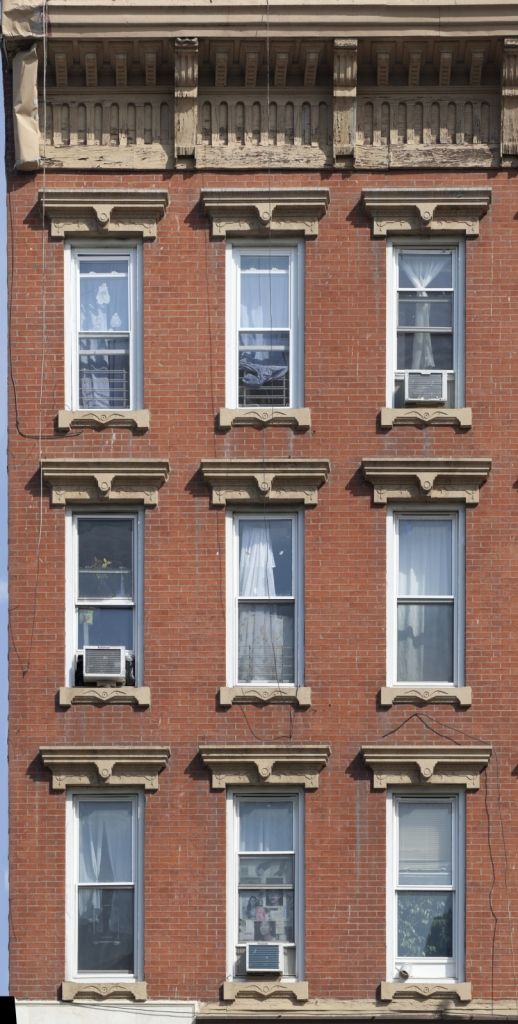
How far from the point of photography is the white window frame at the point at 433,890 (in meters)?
21.9

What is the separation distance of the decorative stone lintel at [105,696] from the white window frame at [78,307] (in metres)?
3.14

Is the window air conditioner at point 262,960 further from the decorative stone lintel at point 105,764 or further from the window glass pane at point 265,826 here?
the decorative stone lintel at point 105,764

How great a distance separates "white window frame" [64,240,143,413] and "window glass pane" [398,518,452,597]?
3.35 meters

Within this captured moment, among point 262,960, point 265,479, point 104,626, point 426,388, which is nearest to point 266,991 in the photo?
point 262,960

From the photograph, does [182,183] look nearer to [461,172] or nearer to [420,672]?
[461,172]

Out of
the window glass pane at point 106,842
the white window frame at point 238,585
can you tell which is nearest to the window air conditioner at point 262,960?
the window glass pane at point 106,842

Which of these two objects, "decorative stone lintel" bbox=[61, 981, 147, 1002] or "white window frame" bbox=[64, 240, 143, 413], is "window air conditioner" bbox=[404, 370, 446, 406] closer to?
"white window frame" bbox=[64, 240, 143, 413]

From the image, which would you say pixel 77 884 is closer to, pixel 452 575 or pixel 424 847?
pixel 424 847

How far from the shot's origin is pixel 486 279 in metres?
23.0

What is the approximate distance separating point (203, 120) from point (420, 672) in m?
6.73

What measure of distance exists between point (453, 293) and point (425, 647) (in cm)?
402

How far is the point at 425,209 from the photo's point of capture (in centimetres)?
2291

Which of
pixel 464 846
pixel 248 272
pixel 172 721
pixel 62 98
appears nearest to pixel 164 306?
pixel 248 272

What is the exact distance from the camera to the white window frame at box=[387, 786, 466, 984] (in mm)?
21922
